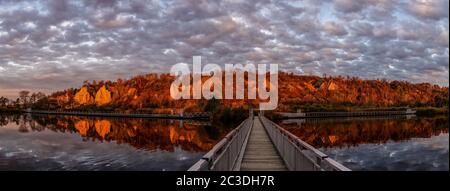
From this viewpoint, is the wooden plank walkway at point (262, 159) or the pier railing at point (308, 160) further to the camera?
the wooden plank walkway at point (262, 159)

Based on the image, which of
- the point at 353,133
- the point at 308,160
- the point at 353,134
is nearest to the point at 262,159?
the point at 308,160

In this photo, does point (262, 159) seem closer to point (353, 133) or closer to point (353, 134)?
point (353, 134)

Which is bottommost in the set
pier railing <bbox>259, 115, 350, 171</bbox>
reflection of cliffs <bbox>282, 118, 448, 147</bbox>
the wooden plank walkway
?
reflection of cliffs <bbox>282, 118, 448, 147</bbox>

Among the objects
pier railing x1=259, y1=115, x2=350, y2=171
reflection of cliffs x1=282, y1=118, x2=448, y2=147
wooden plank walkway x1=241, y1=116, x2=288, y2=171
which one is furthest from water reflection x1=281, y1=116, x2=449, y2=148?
pier railing x1=259, y1=115, x2=350, y2=171

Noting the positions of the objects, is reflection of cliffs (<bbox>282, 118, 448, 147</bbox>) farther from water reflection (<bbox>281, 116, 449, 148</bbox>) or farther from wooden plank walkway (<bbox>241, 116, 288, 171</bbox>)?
wooden plank walkway (<bbox>241, 116, 288, 171</bbox>)

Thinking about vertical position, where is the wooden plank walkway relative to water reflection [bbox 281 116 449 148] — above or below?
above

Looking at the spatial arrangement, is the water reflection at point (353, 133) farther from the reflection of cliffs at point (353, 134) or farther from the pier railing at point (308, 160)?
the pier railing at point (308, 160)

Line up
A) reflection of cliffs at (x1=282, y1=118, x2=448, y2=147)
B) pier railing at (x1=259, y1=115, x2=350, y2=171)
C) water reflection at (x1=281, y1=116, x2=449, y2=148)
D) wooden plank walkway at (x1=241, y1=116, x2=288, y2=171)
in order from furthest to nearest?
water reflection at (x1=281, y1=116, x2=449, y2=148)
reflection of cliffs at (x1=282, y1=118, x2=448, y2=147)
wooden plank walkway at (x1=241, y1=116, x2=288, y2=171)
pier railing at (x1=259, y1=115, x2=350, y2=171)

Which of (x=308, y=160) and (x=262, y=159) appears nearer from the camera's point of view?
(x=308, y=160)

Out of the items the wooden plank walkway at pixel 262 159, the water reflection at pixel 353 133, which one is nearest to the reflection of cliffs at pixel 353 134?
the water reflection at pixel 353 133

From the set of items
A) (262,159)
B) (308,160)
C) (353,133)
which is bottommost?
(353,133)

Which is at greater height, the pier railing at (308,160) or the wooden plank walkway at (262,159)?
the pier railing at (308,160)
